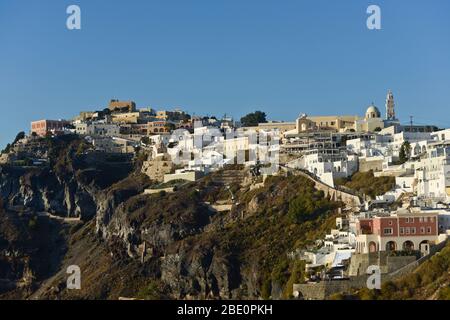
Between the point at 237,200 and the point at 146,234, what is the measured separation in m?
8.06

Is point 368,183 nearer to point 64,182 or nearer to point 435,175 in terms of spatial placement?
point 435,175

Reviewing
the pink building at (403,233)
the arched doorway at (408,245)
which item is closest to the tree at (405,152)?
the pink building at (403,233)

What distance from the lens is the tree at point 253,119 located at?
130988mm

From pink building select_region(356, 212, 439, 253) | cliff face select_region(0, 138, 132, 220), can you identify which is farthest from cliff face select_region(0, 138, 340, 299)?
pink building select_region(356, 212, 439, 253)

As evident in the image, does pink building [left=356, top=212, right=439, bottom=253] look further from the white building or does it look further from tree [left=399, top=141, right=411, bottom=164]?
tree [left=399, top=141, right=411, bottom=164]

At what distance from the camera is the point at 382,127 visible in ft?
366

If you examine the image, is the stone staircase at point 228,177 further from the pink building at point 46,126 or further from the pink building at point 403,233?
the pink building at point 46,126

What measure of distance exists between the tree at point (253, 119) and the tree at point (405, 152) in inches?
1392

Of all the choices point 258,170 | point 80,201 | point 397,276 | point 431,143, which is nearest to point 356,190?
point 431,143

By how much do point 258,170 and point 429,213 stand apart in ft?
111

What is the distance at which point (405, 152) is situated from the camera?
9425 centimetres

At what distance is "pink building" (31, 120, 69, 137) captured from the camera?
138000mm
